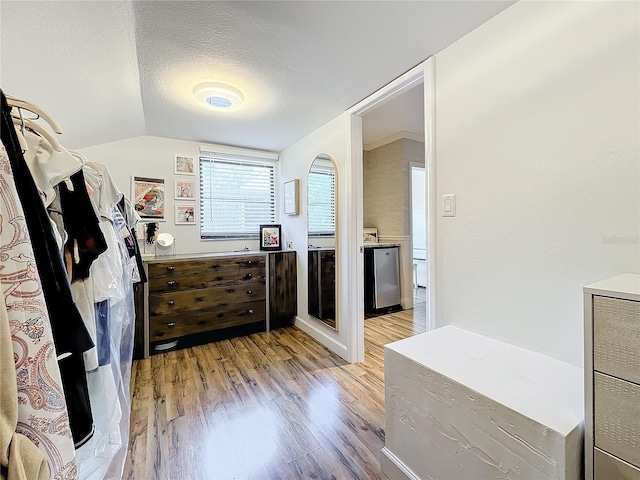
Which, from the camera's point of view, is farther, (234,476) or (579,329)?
(234,476)

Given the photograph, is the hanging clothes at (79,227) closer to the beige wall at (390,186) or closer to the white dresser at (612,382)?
the white dresser at (612,382)

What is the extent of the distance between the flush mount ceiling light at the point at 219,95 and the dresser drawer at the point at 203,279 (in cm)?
155

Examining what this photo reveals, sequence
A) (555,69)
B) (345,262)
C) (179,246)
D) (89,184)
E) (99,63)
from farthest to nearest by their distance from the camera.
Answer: (179,246)
(345,262)
(99,63)
(89,184)
(555,69)

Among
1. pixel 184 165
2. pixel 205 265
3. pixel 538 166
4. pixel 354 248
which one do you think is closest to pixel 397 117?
pixel 354 248

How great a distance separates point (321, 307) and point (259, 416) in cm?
130

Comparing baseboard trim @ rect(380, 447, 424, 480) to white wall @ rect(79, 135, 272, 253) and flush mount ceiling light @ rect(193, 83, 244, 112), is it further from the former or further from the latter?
white wall @ rect(79, 135, 272, 253)

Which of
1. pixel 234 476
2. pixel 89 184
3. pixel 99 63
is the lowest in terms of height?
pixel 234 476

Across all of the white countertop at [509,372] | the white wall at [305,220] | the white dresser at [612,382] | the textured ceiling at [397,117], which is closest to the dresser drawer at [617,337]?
the white dresser at [612,382]

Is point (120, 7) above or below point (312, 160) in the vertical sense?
above

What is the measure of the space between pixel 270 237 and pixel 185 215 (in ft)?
3.27

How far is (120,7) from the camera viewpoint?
4.10ft

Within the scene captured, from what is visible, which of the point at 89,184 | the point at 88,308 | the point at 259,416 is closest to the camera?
the point at 88,308

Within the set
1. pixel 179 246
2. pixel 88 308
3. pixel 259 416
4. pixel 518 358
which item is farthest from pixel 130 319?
pixel 518 358

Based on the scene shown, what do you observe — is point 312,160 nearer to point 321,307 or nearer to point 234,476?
point 321,307
